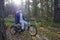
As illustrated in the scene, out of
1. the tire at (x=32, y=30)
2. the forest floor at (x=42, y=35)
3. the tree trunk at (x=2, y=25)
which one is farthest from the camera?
the tree trunk at (x=2, y=25)

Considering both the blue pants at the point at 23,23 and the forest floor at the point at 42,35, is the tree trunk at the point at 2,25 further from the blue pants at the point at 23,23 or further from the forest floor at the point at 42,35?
the blue pants at the point at 23,23

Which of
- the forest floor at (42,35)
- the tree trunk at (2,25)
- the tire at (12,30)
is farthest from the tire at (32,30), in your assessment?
the tree trunk at (2,25)

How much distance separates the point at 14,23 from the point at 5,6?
0.31 meters

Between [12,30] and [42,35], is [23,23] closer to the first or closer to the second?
[12,30]

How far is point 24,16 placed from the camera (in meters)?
2.53

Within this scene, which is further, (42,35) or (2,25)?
(2,25)

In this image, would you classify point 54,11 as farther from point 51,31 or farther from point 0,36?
point 0,36

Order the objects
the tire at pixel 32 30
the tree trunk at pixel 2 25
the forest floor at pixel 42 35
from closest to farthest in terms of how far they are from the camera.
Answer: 1. the forest floor at pixel 42 35
2. the tire at pixel 32 30
3. the tree trunk at pixel 2 25

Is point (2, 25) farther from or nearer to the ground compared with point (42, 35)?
farther from the ground

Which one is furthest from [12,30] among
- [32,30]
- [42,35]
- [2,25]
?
[42,35]

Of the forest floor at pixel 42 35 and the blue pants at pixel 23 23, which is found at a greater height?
the blue pants at pixel 23 23

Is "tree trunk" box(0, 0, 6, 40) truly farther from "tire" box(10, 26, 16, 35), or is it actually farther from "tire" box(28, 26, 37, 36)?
"tire" box(28, 26, 37, 36)

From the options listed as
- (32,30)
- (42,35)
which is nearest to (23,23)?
(32,30)

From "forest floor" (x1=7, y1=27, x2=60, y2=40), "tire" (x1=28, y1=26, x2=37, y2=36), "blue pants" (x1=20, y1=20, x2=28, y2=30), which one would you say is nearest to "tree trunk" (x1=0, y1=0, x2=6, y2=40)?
"forest floor" (x1=7, y1=27, x2=60, y2=40)
